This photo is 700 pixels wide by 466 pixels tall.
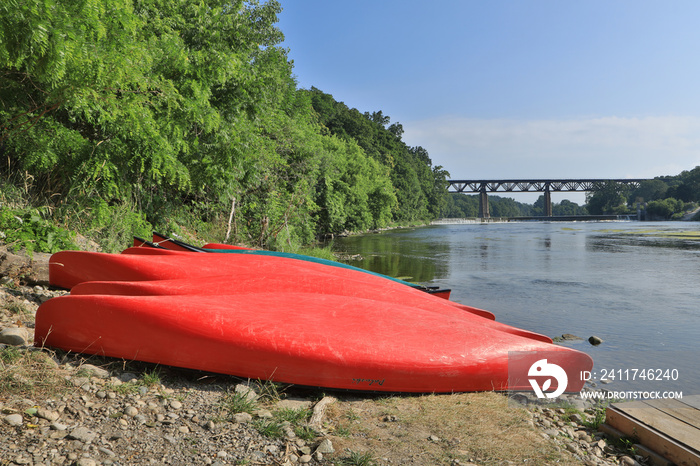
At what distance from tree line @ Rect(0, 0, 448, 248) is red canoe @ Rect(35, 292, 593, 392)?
233cm

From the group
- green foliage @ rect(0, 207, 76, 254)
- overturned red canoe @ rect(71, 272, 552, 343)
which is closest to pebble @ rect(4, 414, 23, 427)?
overturned red canoe @ rect(71, 272, 552, 343)

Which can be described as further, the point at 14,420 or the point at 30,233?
the point at 30,233

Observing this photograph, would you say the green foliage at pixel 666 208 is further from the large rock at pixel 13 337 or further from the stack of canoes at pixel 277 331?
the large rock at pixel 13 337

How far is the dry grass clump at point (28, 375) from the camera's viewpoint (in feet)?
8.56

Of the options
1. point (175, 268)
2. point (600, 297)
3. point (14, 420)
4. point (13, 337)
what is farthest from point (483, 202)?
point (14, 420)

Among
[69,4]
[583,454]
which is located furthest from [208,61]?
[583,454]

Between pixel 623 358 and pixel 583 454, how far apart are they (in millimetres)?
3226

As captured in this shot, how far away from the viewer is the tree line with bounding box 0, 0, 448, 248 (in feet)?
15.8

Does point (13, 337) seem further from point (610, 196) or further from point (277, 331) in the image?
point (610, 196)

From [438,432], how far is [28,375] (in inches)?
97.6

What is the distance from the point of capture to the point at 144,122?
22.5 ft

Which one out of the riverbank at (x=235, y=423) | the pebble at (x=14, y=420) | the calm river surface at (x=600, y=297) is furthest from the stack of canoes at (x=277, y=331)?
the calm river surface at (x=600, y=297)

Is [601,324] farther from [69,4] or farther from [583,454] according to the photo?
[69,4]
